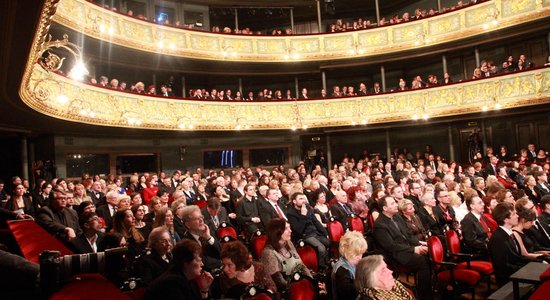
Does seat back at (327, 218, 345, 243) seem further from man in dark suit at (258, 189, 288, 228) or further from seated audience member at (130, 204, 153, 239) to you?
seated audience member at (130, 204, 153, 239)

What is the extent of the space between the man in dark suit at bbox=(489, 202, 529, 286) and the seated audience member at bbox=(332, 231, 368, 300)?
1724 mm

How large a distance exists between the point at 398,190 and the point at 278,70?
39.5 feet

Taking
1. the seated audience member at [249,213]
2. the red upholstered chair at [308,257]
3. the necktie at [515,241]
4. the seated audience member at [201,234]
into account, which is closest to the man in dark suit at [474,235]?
the necktie at [515,241]

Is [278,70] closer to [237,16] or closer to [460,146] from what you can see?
[237,16]

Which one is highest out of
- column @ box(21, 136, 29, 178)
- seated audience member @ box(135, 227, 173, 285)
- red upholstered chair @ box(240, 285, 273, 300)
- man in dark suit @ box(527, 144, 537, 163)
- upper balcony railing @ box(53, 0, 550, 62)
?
upper balcony railing @ box(53, 0, 550, 62)

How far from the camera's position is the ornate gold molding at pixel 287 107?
10.0 m

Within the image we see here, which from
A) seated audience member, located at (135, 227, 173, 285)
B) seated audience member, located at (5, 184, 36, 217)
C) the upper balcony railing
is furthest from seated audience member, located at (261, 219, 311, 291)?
the upper balcony railing

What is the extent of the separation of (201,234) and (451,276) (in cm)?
292

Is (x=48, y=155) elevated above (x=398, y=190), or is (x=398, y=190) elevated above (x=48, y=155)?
(x=48, y=155)

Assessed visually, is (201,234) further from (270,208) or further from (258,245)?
(270,208)

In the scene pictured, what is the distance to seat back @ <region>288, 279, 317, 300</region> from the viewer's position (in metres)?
3.39

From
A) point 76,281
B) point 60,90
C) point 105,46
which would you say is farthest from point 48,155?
point 76,281

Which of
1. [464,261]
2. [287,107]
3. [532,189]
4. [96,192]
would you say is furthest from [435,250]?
[287,107]

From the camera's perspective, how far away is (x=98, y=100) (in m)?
10.6
